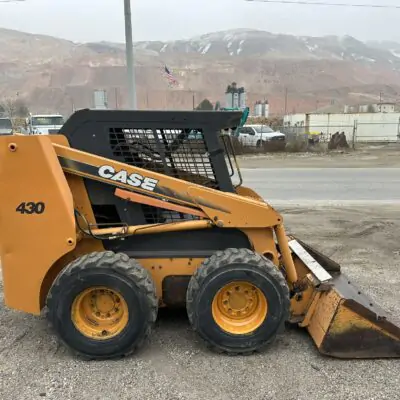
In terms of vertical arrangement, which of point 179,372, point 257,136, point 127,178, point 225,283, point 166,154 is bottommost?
point 257,136

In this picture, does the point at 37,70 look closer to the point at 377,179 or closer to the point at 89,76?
the point at 89,76

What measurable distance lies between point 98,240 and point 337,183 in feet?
35.6

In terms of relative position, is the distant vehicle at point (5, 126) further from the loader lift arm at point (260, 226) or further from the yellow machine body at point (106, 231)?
the loader lift arm at point (260, 226)

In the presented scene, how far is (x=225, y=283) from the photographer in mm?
3641

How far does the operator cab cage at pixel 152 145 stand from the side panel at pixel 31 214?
1.16ft

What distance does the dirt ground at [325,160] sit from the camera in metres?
19.8

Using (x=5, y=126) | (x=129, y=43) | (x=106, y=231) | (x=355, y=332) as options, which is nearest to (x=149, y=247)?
(x=106, y=231)

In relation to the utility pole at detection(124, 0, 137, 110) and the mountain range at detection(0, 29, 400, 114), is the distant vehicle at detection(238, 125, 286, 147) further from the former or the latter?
the mountain range at detection(0, 29, 400, 114)

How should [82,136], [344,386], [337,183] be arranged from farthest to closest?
[337,183], [82,136], [344,386]

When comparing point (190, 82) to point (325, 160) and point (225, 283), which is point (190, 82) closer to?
point (325, 160)

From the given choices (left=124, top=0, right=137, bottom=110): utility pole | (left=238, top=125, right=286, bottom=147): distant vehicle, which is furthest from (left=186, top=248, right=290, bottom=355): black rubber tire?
(left=238, top=125, right=286, bottom=147): distant vehicle

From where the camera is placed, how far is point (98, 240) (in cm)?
395

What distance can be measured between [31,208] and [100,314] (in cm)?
100

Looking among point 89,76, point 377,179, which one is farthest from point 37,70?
point 377,179
